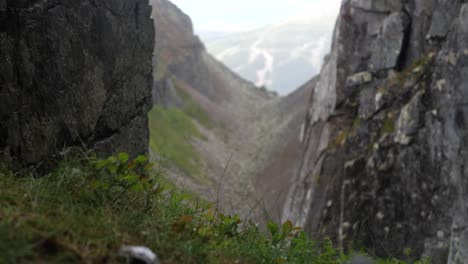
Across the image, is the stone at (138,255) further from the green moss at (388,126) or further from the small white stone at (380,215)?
the green moss at (388,126)

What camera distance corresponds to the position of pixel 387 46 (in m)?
30.3

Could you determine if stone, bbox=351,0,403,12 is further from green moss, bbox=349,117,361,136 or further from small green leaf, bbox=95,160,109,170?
small green leaf, bbox=95,160,109,170

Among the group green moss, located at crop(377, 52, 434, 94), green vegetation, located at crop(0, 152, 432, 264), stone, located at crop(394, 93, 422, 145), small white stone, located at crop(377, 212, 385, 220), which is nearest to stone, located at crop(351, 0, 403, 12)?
green moss, located at crop(377, 52, 434, 94)

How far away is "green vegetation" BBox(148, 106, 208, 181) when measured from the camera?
49031mm

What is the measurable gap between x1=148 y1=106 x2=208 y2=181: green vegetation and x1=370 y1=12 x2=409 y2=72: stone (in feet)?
63.3

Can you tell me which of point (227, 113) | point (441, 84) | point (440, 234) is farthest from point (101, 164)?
point (227, 113)

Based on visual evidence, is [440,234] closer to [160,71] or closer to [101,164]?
[101,164]

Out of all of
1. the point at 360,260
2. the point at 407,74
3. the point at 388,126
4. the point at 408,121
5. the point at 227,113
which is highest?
the point at 407,74

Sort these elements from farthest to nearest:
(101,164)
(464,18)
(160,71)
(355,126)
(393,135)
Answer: (160,71) → (355,126) → (393,135) → (464,18) → (101,164)

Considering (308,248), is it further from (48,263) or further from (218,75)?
(218,75)

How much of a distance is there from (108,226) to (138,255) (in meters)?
0.65

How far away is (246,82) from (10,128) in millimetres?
114672

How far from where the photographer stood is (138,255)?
4.68 metres

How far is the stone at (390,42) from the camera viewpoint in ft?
97.9
